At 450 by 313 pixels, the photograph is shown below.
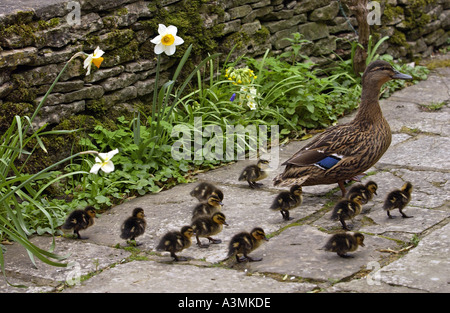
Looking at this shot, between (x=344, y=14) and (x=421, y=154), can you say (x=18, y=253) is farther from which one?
(x=344, y=14)

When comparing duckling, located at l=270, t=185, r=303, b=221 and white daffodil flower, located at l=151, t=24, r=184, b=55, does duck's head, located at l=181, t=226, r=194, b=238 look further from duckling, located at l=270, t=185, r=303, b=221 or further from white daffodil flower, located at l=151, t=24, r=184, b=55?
white daffodil flower, located at l=151, t=24, r=184, b=55

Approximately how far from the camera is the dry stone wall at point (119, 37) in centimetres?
552

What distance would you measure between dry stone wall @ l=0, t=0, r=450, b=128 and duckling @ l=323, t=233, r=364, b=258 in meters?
2.95

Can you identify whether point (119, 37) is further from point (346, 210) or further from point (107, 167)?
point (346, 210)

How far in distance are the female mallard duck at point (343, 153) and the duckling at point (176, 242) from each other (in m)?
1.26

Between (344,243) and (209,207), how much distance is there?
1267 millimetres

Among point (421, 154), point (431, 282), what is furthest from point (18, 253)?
point (421, 154)

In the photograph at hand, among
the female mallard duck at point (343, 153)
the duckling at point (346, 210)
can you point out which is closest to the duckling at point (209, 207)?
the female mallard duck at point (343, 153)

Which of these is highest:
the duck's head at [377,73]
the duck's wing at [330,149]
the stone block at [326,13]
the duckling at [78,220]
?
the stone block at [326,13]

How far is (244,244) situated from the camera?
4168 millimetres

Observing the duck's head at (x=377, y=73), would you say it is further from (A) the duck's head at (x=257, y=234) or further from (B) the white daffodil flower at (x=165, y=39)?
(A) the duck's head at (x=257, y=234)

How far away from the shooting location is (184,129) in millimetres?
6234

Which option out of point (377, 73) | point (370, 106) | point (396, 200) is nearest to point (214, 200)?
point (396, 200)

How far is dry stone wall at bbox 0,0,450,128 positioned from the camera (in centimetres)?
552
